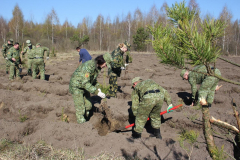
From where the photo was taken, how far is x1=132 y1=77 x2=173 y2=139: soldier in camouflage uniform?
369 centimetres

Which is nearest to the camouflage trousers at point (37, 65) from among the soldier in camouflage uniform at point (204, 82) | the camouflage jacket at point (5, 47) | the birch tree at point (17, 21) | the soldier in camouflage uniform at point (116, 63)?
the camouflage jacket at point (5, 47)

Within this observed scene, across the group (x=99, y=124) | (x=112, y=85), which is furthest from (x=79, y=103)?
(x=112, y=85)

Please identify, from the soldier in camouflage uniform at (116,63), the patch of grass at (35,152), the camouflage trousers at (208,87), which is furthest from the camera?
the soldier in camouflage uniform at (116,63)

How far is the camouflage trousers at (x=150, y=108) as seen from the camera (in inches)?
145

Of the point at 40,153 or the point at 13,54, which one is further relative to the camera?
the point at 13,54

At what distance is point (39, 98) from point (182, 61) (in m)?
5.63

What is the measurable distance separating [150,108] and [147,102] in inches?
5.7

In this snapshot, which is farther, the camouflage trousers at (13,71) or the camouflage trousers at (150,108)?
the camouflage trousers at (13,71)

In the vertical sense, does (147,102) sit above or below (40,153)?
above

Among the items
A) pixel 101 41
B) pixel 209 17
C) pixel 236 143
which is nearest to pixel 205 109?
pixel 236 143

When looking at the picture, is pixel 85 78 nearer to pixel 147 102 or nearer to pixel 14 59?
pixel 147 102

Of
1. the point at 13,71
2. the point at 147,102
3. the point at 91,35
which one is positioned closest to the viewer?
the point at 147,102

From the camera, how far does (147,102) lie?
12.1 feet

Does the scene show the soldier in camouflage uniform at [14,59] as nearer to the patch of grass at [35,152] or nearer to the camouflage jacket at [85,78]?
the camouflage jacket at [85,78]
